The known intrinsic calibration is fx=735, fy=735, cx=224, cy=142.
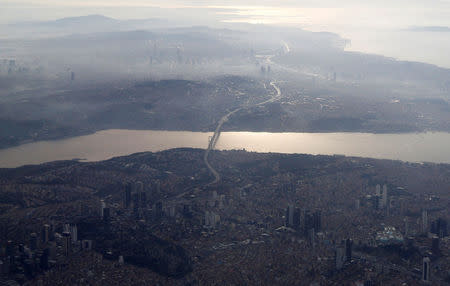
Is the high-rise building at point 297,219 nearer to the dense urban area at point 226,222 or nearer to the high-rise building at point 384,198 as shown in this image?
the dense urban area at point 226,222

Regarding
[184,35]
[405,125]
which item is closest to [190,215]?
[405,125]

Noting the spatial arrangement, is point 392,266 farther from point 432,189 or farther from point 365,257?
point 432,189

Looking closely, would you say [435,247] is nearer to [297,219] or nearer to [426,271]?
[426,271]

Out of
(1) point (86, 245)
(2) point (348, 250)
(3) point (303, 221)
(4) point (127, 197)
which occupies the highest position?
(4) point (127, 197)

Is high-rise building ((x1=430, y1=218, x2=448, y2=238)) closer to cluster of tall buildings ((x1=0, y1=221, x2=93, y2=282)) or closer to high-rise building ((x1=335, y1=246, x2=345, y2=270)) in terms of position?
high-rise building ((x1=335, y1=246, x2=345, y2=270))

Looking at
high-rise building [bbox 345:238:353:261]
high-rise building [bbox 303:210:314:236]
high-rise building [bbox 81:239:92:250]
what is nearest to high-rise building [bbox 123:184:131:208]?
high-rise building [bbox 81:239:92:250]

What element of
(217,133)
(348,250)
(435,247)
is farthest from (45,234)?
(217,133)

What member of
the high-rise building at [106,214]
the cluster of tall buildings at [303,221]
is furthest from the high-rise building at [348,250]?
the high-rise building at [106,214]

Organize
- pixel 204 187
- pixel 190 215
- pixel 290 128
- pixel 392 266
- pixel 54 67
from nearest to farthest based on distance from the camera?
pixel 392 266 → pixel 190 215 → pixel 204 187 → pixel 290 128 → pixel 54 67

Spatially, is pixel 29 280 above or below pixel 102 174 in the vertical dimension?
below
